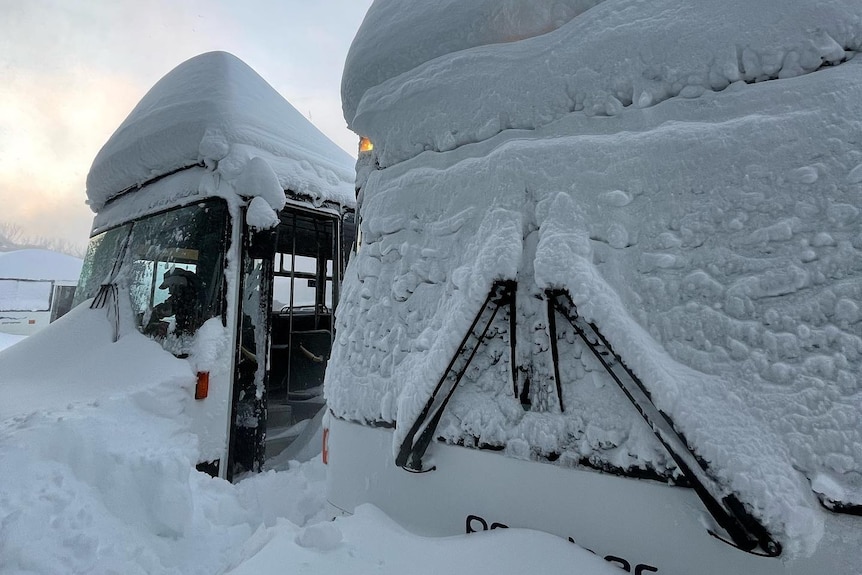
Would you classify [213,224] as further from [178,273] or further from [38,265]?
[38,265]

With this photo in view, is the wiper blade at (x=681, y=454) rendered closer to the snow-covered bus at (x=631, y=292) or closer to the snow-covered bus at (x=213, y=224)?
the snow-covered bus at (x=631, y=292)

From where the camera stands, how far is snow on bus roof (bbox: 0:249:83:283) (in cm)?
2245

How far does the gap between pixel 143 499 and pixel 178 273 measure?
170 cm

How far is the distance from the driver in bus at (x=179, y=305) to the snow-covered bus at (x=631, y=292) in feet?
7.36

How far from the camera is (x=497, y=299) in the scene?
1.36 meters

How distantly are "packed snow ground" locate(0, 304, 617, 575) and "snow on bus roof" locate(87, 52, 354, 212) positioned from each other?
1456 mm

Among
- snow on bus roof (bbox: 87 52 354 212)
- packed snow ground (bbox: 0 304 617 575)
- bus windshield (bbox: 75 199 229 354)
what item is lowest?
packed snow ground (bbox: 0 304 617 575)

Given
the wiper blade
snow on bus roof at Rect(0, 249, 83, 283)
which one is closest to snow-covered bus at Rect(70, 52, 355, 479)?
the wiper blade

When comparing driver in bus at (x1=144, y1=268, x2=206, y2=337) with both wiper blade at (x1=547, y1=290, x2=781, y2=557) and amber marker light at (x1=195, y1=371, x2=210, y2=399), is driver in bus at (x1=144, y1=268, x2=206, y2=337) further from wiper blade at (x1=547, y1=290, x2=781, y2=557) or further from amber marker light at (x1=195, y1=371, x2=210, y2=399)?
wiper blade at (x1=547, y1=290, x2=781, y2=557)

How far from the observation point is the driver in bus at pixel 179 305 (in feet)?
10.8

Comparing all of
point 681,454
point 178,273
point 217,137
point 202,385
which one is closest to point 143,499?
point 202,385

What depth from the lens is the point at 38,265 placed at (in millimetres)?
23594

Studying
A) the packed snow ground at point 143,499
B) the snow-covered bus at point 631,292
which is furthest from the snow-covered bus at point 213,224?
the snow-covered bus at point 631,292

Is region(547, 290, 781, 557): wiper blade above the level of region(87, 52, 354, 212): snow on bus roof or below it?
below
